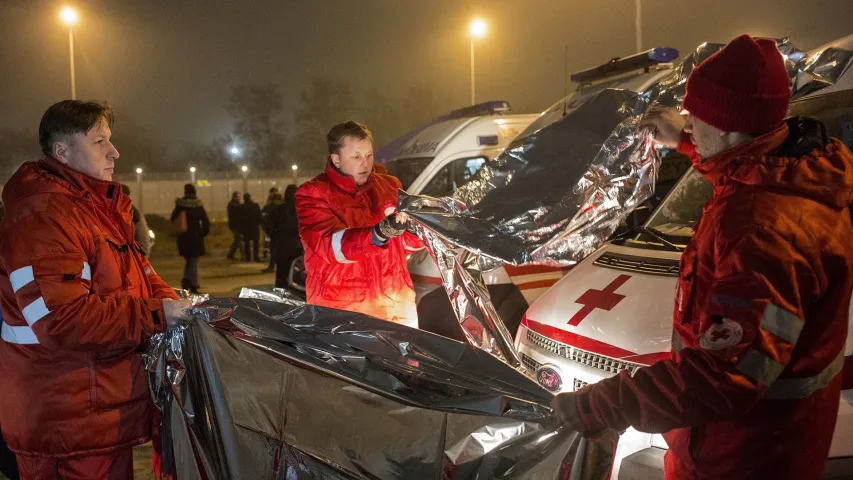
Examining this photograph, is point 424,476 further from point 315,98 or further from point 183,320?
point 315,98

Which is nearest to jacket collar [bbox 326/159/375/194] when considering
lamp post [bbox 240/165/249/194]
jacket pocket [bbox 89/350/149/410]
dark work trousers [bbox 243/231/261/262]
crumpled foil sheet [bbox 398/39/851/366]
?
crumpled foil sheet [bbox 398/39/851/366]

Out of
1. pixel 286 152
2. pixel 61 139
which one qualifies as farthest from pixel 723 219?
pixel 286 152

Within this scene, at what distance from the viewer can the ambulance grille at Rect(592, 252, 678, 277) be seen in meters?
3.41

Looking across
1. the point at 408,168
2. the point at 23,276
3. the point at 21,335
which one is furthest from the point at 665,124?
the point at 408,168

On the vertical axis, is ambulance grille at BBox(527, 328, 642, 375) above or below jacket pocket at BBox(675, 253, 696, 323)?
below

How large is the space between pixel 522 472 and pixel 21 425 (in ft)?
6.41

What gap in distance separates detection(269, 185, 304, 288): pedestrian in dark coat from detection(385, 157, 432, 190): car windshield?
8.02 feet

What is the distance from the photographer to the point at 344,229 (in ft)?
12.7

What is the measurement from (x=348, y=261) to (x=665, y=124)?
185 centimetres

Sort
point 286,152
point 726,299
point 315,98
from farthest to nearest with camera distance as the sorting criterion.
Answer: point 286,152 < point 315,98 < point 726,299

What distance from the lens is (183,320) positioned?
9.30ft

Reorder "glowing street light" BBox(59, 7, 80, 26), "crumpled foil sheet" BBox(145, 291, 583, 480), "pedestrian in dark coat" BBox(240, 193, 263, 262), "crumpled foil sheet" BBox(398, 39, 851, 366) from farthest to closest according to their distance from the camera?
"glowing street light" BBox(59, 7, 80, 26), "pedestrian in dark coat" BBox(240, 193, 263, 262), "crumpled foil sheet" BBox(398, 39, 851, 366), "crumpled foil sheet" BBox(145, 291, 583, 480)

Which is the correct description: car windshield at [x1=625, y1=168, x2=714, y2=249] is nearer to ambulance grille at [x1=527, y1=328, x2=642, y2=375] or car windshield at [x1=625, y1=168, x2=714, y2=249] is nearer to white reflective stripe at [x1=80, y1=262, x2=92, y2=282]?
ambulance grille at [x1=527, y1=328, x2=642, y2=375]

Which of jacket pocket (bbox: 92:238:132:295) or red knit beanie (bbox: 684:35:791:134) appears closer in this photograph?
red knit beanie (bbox: 684:35:791:134)
